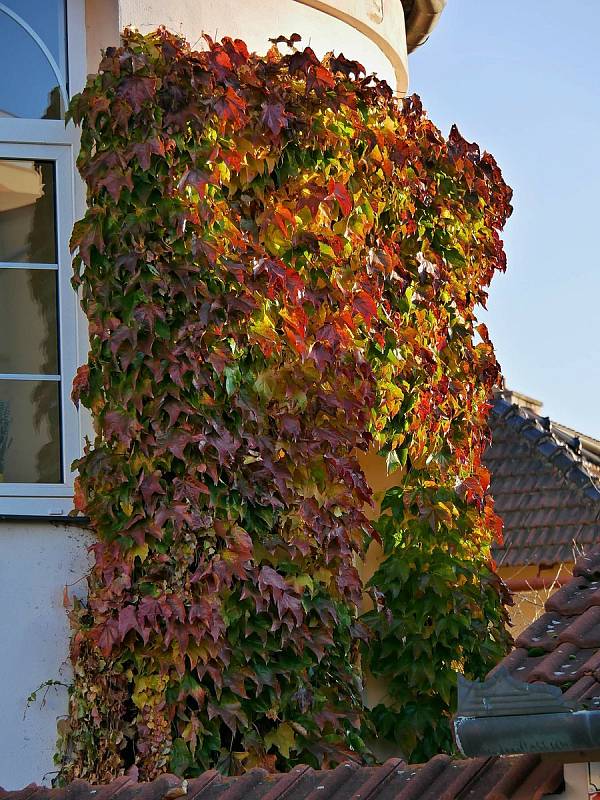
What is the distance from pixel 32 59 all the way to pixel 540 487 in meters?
9.45

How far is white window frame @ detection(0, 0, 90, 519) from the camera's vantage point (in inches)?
→ 297

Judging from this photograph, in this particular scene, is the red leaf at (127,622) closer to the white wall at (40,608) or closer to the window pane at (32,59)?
the white wall at (40,608)

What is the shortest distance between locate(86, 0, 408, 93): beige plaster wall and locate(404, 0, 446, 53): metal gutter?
1.01 meters

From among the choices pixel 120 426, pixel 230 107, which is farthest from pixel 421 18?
pixel 120 426

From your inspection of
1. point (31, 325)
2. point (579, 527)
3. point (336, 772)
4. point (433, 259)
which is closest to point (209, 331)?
point (31, 325)

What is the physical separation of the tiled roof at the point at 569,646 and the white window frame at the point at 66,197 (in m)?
3.18

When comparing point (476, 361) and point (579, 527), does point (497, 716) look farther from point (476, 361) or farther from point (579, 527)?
point (579, 527)

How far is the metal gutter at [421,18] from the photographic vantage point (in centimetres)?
1012

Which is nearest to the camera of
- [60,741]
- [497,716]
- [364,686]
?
[497,716]

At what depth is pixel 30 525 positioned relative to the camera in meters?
7.25

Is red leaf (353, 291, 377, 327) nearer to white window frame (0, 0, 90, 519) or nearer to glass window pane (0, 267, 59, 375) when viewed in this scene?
white window frame (0, 0, 90, 519)

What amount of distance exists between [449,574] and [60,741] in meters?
2.43

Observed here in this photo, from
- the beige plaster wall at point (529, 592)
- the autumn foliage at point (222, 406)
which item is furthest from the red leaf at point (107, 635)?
the beige plaster wall at point (529, 592)

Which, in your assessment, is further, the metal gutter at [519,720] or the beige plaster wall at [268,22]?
the beige plaster wall at [268,22]
